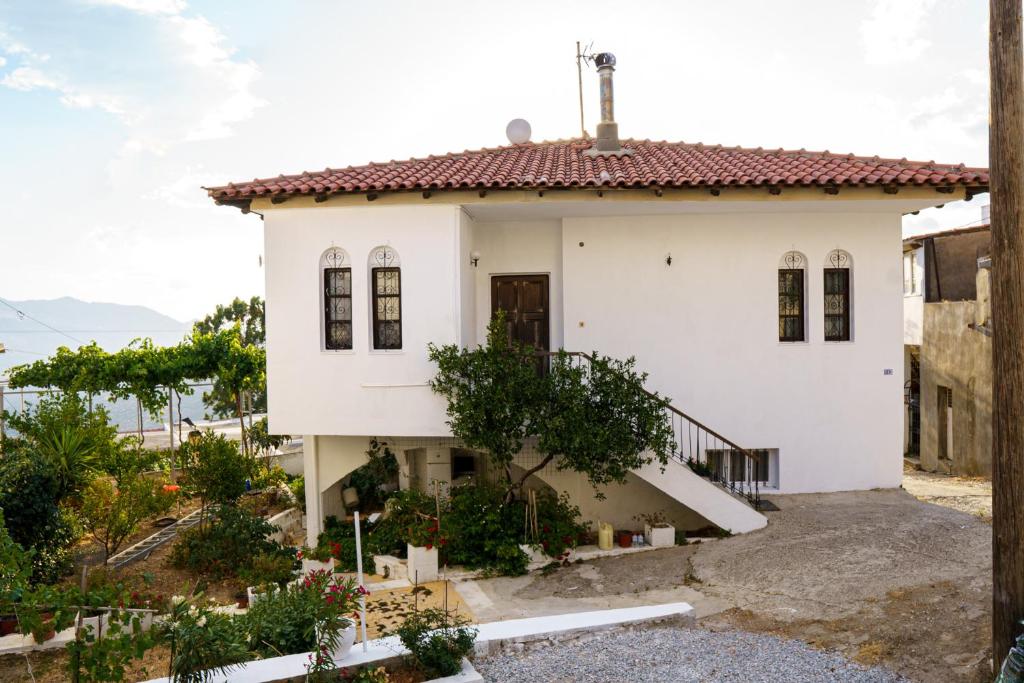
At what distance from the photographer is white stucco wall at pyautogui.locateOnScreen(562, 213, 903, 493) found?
12430 millimetres

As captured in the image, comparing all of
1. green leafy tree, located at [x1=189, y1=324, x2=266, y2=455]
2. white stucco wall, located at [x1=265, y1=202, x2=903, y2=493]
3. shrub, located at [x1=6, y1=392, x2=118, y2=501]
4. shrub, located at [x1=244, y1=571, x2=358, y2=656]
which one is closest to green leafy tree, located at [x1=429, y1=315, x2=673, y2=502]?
white stucco wall, located at [x1=265, y1=202, x2=903, y2=493]

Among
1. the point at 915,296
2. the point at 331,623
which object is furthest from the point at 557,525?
the point at 915,296

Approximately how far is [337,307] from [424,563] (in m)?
4.29

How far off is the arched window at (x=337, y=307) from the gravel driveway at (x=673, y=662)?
6.54m

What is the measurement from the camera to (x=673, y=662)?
20.8ft

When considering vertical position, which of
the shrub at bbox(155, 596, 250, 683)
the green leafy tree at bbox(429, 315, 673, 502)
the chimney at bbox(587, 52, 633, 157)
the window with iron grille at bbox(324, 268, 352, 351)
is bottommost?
the shrub at bbox(155, 596, 250, 683)

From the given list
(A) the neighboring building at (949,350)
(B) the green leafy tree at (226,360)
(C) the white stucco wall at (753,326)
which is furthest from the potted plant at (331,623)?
(A) the neighboring building at (949,350)

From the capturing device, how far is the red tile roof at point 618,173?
10852 millimetres

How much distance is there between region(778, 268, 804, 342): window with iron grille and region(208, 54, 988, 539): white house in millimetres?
29

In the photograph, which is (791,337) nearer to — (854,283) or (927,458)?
(854,283)

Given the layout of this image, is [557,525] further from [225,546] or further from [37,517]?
[37,517]

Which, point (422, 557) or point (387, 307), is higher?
point (387, 307)

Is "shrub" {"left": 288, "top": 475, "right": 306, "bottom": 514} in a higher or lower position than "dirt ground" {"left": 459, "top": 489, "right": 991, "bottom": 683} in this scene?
lower

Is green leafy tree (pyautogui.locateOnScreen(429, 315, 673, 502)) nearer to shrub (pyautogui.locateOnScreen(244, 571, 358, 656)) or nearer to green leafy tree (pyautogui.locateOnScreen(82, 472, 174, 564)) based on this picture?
shrub (pyautogui.locateOnScreen(244, 571, 358, 656))
